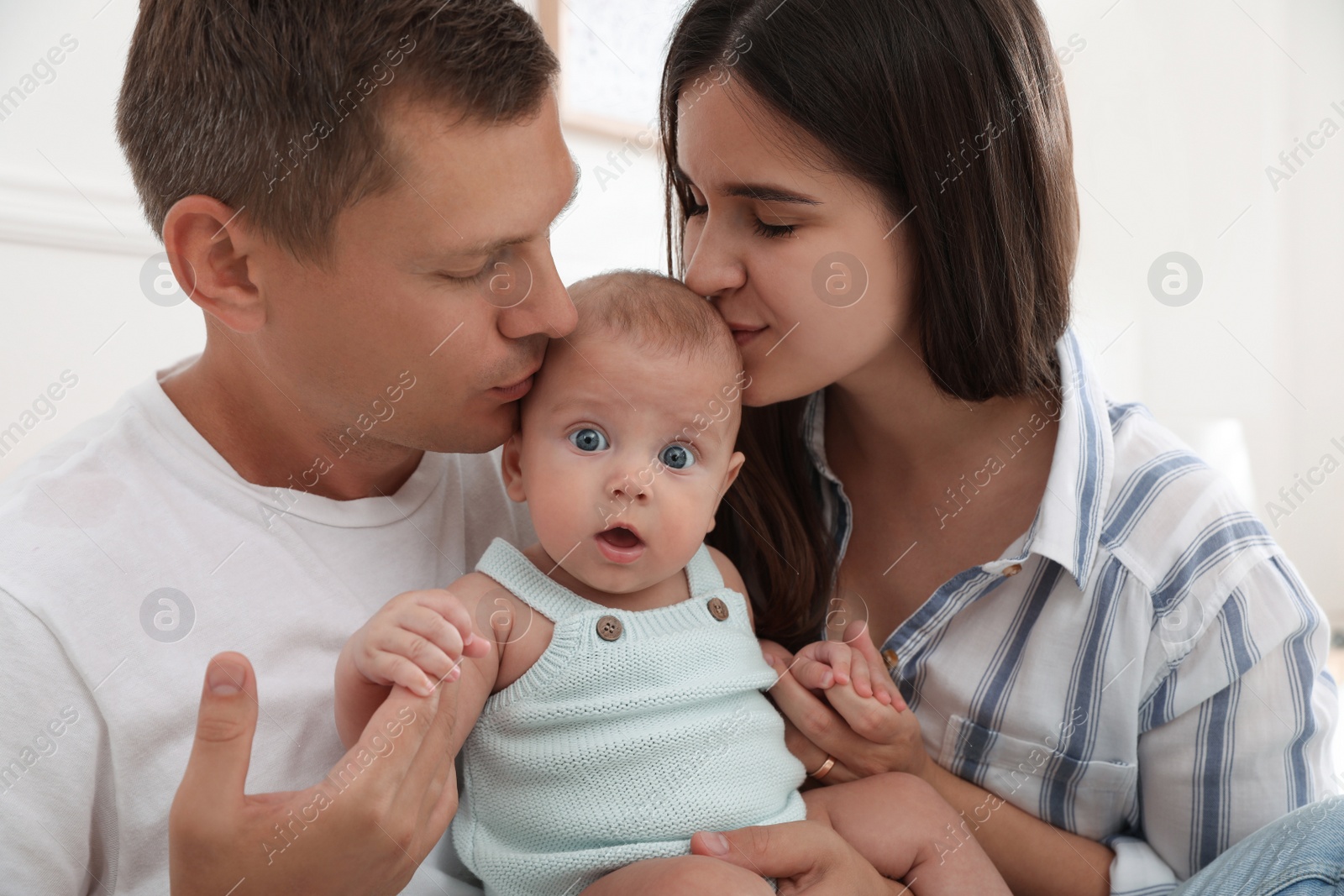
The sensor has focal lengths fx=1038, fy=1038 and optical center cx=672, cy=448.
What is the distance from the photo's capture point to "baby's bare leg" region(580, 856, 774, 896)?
38.3 inches

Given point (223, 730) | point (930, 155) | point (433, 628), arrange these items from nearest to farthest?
point (223, 730), point (433, 628), point (930, 155)

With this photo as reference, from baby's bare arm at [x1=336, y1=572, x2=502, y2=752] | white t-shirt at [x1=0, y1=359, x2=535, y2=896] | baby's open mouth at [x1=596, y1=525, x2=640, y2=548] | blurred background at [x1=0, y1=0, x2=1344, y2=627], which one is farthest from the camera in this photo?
blurred background at [x1=0, y1=0, x2=1344, y2=627]

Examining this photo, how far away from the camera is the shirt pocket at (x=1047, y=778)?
1370 mm

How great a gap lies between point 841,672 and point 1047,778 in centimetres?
36

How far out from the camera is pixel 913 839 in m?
1.21

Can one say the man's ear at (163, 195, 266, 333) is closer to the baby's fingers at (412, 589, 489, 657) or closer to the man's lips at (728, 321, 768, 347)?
the baby's fingers at (412, 589, 489, 657)

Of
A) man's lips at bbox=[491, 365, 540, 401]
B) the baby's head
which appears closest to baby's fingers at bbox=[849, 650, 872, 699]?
the baby's head

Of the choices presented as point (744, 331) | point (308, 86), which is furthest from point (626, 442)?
point (308, 86)

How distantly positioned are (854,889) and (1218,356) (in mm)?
3106

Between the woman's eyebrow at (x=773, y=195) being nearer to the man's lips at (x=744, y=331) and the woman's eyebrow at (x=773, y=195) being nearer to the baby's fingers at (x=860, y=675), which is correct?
the man's lips at (x=744, y=331)

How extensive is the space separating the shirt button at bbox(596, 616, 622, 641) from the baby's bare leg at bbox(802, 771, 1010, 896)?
0.34 metres

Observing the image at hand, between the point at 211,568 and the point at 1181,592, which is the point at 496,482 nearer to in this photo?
the point at 211,568

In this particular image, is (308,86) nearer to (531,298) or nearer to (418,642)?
(531,298)

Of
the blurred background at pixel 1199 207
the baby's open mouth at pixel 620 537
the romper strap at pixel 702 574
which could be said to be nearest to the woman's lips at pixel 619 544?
the baby's open mouth at pixel 620 537
